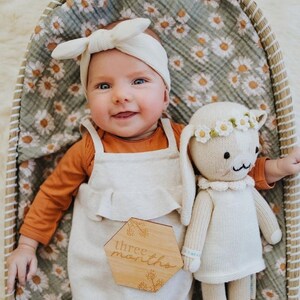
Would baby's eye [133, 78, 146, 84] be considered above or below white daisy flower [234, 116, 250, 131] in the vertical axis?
below

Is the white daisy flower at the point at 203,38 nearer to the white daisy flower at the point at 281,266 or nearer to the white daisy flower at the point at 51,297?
the white daisy flower at the point at 281,266

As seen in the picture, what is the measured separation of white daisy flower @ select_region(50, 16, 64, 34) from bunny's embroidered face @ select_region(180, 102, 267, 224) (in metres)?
0.36

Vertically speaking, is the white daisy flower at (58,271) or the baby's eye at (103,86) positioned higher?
the baby's eye at (103,86)

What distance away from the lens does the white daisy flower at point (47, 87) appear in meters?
1.13

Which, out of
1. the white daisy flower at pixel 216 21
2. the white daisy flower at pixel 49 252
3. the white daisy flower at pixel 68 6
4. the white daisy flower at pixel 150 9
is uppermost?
the white daisy flower at pixel 216 21

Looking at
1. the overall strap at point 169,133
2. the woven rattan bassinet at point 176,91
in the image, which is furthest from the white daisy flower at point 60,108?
the overall strap at point 169,133

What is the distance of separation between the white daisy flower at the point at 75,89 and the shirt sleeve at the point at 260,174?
17.0 inches

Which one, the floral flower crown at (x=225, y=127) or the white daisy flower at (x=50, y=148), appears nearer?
the floral flower crown at (x=225, y=127)

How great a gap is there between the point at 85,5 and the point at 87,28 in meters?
0.05

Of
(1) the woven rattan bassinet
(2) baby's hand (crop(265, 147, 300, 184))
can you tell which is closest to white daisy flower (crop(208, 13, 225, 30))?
(1) the woven rattan bassinet

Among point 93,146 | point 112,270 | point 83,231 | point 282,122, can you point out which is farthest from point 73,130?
point 282,122

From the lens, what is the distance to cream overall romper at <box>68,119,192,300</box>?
Result: 101cm

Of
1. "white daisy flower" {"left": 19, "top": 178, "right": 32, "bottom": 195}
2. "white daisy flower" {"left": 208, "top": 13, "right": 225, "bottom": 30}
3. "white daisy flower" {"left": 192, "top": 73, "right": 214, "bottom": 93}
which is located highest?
"white daisy flower" {"left": 208, "top": 13, "right": 225, "bottom": 30}

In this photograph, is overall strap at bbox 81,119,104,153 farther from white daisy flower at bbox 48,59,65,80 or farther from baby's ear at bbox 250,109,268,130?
baby's ear at bbox 250,109,268,130
